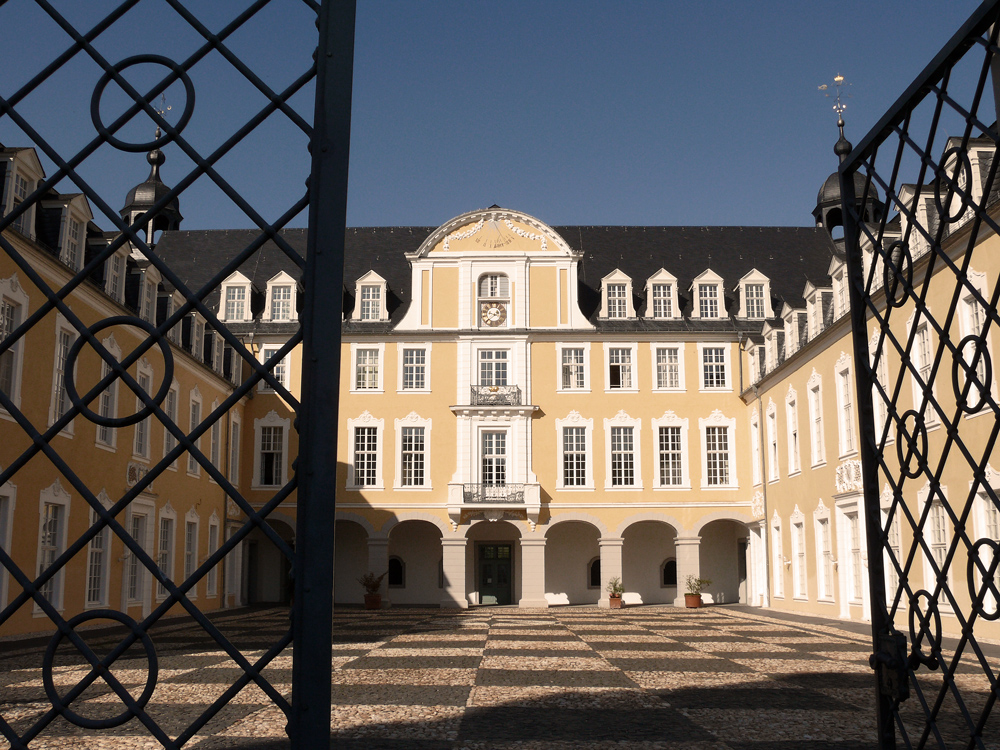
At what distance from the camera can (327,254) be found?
8.36 feet

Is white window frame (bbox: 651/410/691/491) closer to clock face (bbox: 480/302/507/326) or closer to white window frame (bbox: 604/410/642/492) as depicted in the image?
white window frame (bbox: 604/410/642/492)

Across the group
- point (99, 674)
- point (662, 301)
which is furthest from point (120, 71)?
point (662, 301)

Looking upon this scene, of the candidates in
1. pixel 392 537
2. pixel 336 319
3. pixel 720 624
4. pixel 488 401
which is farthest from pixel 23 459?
pixel 392 537

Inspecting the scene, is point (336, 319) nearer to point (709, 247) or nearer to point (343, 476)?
point (343, 476)

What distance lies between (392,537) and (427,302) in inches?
339

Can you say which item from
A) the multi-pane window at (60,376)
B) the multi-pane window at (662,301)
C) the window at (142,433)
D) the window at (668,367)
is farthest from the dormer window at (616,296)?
the multi-pane window at (60,376)

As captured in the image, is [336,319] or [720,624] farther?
[720,624]

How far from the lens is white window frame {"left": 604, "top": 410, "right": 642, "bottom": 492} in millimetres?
32688

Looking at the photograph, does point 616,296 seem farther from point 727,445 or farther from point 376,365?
point 376,365

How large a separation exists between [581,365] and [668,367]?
3.03 m

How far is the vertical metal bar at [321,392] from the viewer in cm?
239

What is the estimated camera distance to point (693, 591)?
104 ft

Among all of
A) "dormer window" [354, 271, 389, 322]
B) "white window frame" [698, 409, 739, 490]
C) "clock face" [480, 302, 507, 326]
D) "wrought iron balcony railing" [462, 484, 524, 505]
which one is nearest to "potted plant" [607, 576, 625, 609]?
"wrought iron balcony railing" [462, 484, 524, 505]

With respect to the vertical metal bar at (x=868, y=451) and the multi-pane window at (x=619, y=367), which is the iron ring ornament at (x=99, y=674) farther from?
the multi-pane window at (x=619, y=367)
